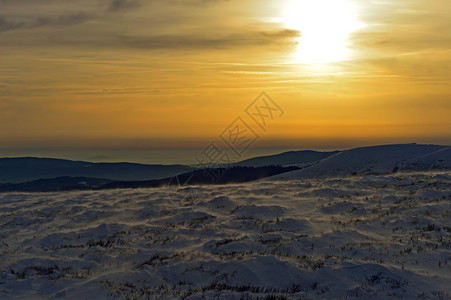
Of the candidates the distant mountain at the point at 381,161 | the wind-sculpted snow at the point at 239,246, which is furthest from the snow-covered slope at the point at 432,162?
the wind-sculpted snow at the point at 239,246

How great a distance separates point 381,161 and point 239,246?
67.6 metres

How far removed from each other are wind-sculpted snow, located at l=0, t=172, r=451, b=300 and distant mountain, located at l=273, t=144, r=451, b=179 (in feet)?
137

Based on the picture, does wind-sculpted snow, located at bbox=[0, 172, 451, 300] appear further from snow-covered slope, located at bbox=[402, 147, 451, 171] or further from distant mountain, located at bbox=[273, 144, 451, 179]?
distant mountain, located at bbox=[273, 144, 451, 179]

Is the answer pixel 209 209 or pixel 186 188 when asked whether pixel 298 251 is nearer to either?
pixel 209 209

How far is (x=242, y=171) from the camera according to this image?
399ft

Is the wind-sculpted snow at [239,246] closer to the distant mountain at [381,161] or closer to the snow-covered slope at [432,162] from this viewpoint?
the snow-covered slope at [432,162]

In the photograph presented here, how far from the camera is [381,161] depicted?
7575 centimetres

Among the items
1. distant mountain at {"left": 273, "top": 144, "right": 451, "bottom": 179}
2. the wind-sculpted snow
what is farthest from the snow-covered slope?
the wind-sculpted snow

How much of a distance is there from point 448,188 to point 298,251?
12930mm

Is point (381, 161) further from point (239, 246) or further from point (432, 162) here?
point (239, 246)

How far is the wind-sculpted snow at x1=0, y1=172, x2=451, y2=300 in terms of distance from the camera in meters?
10.3

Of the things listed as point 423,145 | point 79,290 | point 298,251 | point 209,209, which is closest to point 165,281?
point 79,290

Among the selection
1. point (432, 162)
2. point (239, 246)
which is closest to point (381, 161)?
point (432, 162)

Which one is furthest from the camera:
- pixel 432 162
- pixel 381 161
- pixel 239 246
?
pixel 381 161
